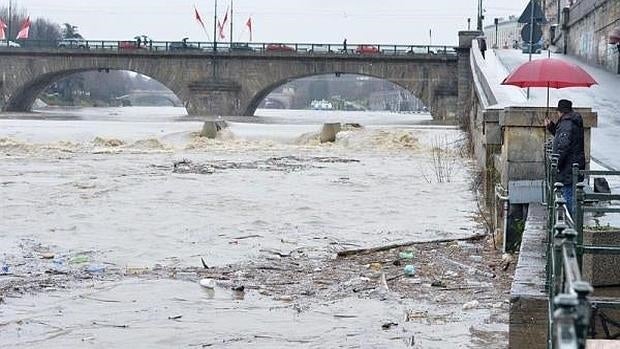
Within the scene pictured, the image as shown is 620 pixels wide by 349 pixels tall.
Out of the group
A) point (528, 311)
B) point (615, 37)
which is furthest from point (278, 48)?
point (528, 311)

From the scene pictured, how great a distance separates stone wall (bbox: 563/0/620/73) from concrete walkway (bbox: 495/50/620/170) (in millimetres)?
701

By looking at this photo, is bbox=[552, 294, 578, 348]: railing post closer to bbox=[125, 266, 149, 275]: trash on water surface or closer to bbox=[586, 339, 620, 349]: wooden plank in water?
bbox=[586, 339, 620, 349]: wooden plank in water

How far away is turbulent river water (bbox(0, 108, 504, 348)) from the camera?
934 centimetres

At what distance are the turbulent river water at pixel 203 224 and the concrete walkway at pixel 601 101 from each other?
2691 millimetres

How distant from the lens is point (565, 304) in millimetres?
2617

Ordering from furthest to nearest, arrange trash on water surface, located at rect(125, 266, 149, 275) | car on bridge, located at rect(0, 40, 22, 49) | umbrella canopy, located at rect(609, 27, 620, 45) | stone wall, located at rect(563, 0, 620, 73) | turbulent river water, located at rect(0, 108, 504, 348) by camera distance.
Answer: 1. car on bridge, located at rect(0, 40, 22, 49)
2. stone wall, located at rect(563, 0, 620, 73)
3. umbrella canopy, located at rect(609, 27, 620, 45)
4. trash on water surface, located at rect(125, 266, 149, 275)
5. turbulent river water, located at rect(0, 108, 504, 348)

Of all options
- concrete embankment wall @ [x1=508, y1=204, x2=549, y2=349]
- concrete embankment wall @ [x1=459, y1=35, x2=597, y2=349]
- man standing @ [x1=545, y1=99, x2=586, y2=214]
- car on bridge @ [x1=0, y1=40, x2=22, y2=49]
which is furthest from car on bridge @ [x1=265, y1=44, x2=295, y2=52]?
concrete embankment wall @ [x1=508, y1=204, x2=549, y2=349]

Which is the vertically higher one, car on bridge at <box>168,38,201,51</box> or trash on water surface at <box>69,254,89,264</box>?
car on bridge at <box>168,38,201,51</box>

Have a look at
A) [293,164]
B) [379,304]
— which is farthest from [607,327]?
[293,164]

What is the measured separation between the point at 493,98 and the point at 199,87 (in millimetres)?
53208

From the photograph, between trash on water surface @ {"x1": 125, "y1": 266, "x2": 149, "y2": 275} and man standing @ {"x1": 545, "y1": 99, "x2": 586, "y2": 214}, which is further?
trash on water surface @ {"x1": 125, "y1": 266, "x2": 149, "y2": 275}

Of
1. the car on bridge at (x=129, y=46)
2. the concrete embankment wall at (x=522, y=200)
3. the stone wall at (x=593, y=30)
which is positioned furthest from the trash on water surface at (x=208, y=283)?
the car on bridge at (x=129, y=46)

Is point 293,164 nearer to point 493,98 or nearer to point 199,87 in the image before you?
point 493,98

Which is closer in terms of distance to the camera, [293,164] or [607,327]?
[607,327]
